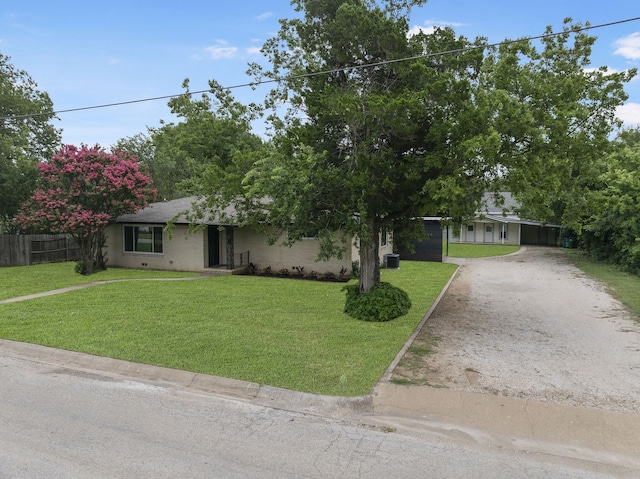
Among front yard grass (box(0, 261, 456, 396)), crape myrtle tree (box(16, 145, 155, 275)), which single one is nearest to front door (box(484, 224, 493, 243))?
front yard grass (box(0, 261, 456, 396))

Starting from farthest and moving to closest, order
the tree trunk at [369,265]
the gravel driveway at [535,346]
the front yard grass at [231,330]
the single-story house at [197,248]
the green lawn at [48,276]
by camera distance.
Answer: the single-story house at [197,248] → the green lawn at [48,276] → the tree trunk at [369,265] → the front yard grass at [231,330] → the gravel driveway at [535,346]

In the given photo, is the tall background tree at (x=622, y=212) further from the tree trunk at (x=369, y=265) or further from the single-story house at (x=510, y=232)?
the single-story house at (x=510, y=232)

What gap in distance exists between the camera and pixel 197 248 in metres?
17.9

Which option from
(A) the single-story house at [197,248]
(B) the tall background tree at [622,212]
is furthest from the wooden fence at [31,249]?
(B) the tall background tree at [622,212]

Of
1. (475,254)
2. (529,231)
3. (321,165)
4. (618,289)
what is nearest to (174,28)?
(321,165)

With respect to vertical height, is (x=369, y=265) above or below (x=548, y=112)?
below

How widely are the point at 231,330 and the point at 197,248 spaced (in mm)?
10071

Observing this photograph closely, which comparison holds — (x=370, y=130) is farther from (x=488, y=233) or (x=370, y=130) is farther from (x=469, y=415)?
(x=488, y=233)

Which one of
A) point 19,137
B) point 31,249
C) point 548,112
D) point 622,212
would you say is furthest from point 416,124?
point 19,137

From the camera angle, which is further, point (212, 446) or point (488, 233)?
point (488, 233)

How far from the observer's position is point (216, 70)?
11828 millimetres

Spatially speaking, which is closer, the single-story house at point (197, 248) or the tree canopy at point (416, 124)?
the tree canopy at point (416, 124)

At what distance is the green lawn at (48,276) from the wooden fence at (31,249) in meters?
0.86

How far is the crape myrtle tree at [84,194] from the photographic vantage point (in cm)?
1577
